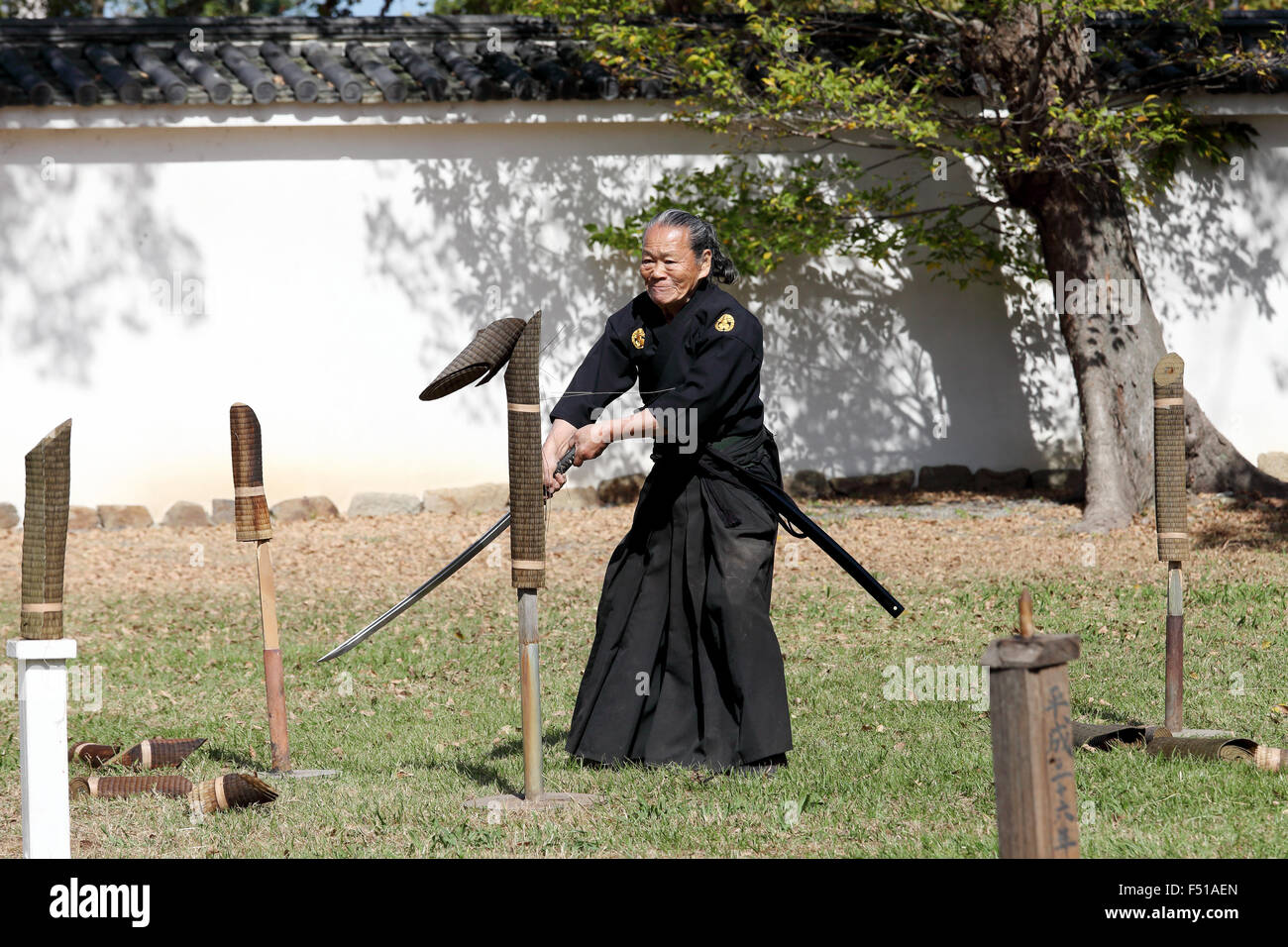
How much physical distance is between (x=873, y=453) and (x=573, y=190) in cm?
360

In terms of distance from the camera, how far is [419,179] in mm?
12086

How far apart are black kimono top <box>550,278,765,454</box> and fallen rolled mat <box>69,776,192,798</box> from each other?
6.23ft

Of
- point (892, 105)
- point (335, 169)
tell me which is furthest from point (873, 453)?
point (335, 169)

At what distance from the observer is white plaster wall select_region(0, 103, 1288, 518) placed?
11.8 m

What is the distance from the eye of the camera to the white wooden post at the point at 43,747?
10.9 feet

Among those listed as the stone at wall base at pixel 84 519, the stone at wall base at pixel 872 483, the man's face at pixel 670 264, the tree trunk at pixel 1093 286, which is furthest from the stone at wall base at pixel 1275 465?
the stone at wall base at pixel 84 519

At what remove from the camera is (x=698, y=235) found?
16.5ft

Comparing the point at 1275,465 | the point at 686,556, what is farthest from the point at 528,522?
the point at 1275,465

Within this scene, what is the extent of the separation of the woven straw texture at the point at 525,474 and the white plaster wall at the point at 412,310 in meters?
7.47

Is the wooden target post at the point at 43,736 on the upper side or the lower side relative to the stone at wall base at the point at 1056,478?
lower

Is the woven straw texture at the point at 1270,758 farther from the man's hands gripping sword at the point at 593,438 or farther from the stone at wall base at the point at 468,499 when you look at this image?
the stone at wall base at the point at 468,499

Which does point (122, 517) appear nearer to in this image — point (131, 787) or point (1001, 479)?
point (131, 787)

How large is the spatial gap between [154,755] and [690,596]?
217 centimetres

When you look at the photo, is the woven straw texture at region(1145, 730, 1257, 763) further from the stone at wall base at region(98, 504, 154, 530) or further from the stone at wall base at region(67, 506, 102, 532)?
the stone at wall base at region(67, 506, 102, 532)
